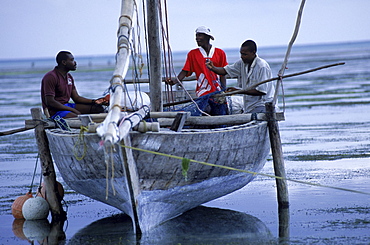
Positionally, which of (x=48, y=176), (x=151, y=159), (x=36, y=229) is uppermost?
(x=151, y=159)

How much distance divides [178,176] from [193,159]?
256 mm

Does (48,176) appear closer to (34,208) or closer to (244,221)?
(34,208)

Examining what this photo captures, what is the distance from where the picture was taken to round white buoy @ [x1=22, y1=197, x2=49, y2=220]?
7.16 m

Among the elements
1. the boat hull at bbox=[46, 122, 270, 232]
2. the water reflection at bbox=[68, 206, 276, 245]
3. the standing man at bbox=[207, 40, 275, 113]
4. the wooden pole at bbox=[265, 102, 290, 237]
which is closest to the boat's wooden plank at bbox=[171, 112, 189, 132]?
the boat hull at bbox=[46, 122, 270, 232]

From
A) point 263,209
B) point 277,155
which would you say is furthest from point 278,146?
point 263,209

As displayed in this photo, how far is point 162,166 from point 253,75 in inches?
84.2

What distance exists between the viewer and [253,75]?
743 cm

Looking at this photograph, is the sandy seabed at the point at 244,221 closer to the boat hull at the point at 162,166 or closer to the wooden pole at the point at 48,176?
the wooden pole at the point at 48,176

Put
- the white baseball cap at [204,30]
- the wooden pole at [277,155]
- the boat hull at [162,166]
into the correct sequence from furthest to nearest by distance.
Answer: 1. the white baseball cap at [204,30]
2. the wooden pole at [277,155]
3. the boat hull at [162,166]

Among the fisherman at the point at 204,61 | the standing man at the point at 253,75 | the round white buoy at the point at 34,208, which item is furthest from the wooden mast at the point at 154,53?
the round white buoy at the point at 34,208

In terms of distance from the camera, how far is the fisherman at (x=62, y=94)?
7.48 metres

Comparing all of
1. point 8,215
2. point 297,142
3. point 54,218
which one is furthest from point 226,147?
point 297,142

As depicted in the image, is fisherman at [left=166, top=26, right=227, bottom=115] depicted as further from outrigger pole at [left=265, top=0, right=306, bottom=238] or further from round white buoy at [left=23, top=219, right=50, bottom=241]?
round white buoy at [left=23, top=219, right=50, bottom=241]

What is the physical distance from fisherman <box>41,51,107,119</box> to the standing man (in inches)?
78.3
